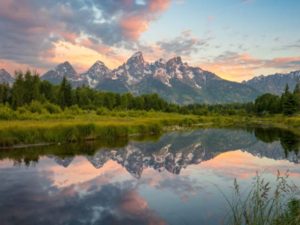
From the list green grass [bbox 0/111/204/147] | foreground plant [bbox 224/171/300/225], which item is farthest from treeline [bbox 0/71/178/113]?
foreground plant [bbox 224/171/300/225]

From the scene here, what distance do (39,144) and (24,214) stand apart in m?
25.3

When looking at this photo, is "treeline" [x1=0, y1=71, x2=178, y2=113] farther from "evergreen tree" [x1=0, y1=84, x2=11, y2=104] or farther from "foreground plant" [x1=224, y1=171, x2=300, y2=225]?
"foreground plant" [x1=224, y1=171, x2=300, y2=225]

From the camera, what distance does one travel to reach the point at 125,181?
24953 mm

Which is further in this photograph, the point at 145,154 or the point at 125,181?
the point at 145,154

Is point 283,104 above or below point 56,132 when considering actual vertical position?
above

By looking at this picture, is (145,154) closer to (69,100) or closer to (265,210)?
(265,210)

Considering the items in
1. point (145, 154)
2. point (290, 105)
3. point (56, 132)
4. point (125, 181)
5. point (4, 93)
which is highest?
point (4, 93)

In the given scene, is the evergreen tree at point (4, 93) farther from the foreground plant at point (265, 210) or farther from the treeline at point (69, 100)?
the foreground plant at point (265, 210)

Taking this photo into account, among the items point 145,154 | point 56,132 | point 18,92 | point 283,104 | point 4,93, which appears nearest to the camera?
point 145,154

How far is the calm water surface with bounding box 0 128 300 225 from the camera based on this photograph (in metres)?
16.6

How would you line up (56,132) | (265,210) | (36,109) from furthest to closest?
(36,109)
(56,132)
(265,210)

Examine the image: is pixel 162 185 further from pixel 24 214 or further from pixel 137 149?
pixel 137 149

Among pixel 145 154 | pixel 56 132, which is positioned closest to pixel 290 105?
pixel 145 154

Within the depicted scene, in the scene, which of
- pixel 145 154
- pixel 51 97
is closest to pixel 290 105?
pixel 51 97
